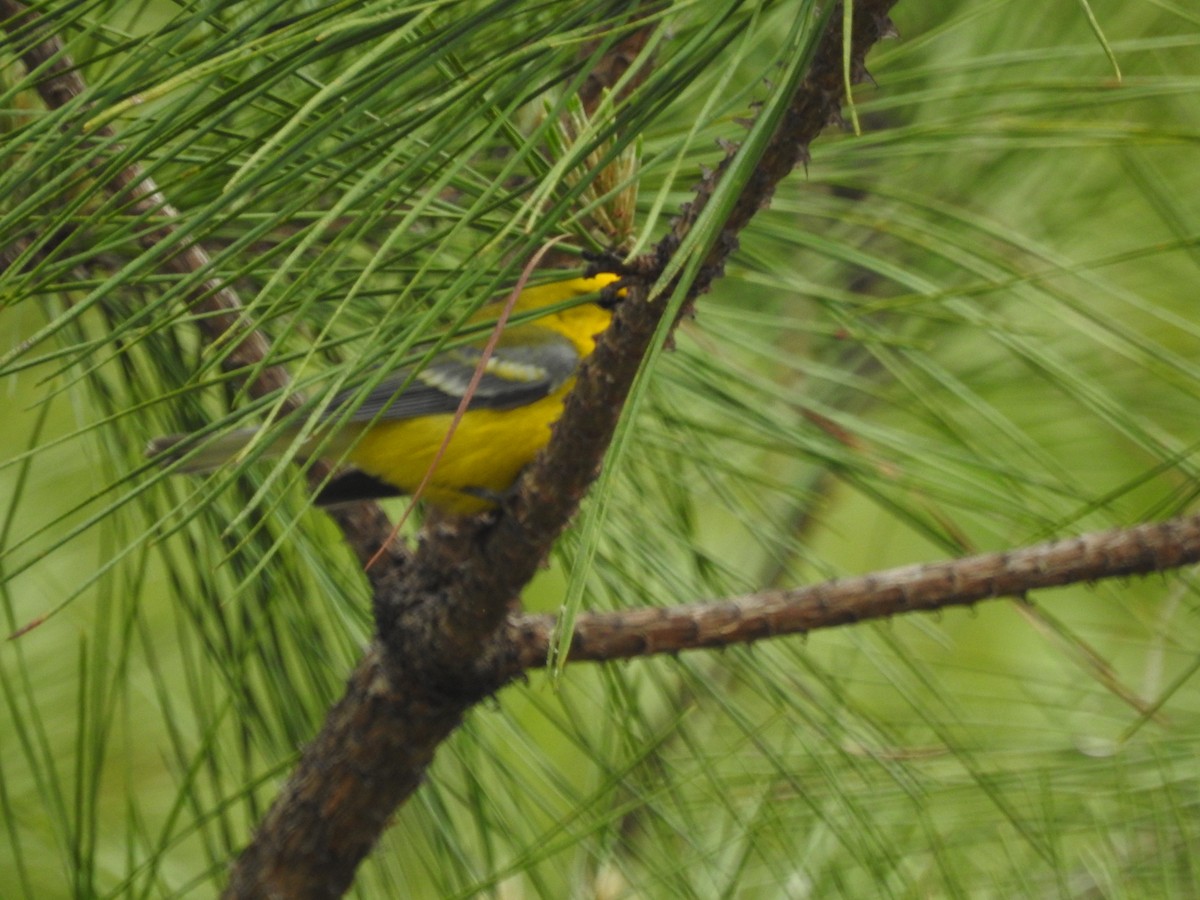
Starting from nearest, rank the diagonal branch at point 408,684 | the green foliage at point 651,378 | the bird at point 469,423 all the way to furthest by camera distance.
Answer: the green foliage at point 651,378
the diagonal branch at point 408,684
the bird at point 469,423

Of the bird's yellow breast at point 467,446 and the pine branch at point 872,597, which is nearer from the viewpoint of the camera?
the pine branch at point 872,597

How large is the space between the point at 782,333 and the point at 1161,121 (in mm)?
630

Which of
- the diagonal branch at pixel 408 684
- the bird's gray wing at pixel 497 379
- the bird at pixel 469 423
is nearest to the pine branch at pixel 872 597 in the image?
the diagonal branch at pixel 408 684

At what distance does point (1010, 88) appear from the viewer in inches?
45.5

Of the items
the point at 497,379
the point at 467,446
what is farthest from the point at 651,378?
the point at 497,379

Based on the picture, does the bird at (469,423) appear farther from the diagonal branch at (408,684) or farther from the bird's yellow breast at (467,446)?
the diagonal branch at (408,684)

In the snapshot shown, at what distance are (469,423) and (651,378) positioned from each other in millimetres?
758

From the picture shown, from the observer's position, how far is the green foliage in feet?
2.52

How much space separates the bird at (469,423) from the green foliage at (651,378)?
0.39ft

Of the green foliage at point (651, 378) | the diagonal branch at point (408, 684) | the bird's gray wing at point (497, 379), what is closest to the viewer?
the green foliage at point (651, 378)

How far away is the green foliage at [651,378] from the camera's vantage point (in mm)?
768

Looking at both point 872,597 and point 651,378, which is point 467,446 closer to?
point 651,378

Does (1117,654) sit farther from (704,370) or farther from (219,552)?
(219,552)

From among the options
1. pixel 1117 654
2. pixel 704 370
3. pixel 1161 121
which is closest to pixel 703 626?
pixel 704 370
